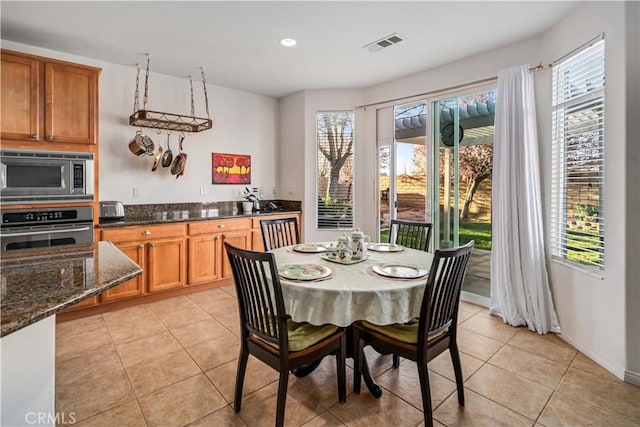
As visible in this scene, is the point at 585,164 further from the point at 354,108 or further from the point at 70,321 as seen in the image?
the point at 70,321

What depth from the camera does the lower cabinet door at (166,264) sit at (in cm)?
353

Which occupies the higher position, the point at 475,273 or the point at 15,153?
the point at 15,153

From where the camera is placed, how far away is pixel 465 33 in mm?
2949

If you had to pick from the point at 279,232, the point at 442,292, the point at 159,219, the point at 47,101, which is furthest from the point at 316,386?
the point at 47,101

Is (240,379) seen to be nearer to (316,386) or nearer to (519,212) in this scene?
(316,386)

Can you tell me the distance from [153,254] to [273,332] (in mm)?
2375

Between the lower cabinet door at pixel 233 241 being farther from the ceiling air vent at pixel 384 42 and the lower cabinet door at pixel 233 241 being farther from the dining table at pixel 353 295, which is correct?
the ceiling air vent at pixel 384 42

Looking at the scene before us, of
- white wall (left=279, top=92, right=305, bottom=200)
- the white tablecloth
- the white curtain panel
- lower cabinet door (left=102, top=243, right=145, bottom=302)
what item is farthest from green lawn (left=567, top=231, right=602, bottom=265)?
lower cabinet door (left=102, top=243, right=145, bottom=302)

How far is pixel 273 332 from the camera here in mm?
1722

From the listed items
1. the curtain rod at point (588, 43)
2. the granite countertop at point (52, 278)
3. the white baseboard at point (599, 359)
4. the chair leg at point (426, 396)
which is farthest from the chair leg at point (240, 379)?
the curtain rod at point (588, 43)

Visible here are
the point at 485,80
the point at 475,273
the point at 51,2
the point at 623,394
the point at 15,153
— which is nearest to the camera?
the point at 623,394

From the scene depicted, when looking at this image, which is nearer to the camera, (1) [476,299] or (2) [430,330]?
(2) [430,330]

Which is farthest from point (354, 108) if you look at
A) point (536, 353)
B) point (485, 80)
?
point (536, 353)

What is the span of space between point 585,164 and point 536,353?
1.52 m
